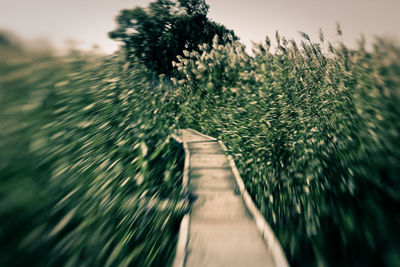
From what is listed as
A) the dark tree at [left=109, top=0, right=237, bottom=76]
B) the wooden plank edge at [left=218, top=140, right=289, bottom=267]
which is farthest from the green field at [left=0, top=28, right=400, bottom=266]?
the dark tree at [left=109, top=0, right=237, bottom=76]

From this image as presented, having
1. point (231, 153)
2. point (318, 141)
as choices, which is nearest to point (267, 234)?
point (318, 141)

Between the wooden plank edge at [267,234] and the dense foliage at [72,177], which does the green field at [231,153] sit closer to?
the dense foliage at [72,177]

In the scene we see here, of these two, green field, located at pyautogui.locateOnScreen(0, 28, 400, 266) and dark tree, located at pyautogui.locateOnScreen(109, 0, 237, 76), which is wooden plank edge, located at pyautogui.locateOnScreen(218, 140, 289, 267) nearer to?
green field, located at pyautogui.locateOnScreen(0, 28, 400, 266)

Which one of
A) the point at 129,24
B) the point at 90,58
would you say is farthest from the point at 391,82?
the point at 129,24

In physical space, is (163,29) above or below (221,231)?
above

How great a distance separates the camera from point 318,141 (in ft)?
9.33

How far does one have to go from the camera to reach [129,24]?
20.9 meters

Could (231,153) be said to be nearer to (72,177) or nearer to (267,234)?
(267,234)

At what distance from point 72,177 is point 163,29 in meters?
25.4

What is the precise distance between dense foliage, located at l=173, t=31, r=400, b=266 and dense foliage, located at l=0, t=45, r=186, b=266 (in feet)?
7.16

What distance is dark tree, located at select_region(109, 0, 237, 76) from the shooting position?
20.6 metres

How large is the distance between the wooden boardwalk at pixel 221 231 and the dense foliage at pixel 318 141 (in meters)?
0.42

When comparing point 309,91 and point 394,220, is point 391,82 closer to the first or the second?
point 394,220

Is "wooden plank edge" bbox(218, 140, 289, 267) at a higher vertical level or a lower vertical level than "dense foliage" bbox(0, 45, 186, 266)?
lower
